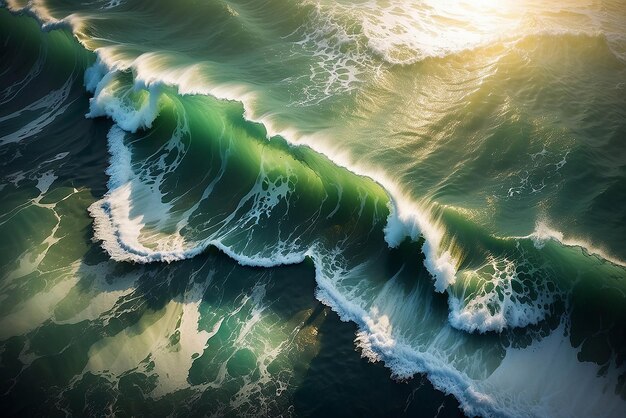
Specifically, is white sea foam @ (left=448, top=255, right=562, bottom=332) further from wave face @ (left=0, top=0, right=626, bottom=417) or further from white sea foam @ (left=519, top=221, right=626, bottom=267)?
A: white sea foam @ (left=519, top=221, right=626, bottom=267)

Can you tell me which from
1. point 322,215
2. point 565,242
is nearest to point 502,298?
point 565,242

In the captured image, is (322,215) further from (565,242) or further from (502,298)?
(565,242)

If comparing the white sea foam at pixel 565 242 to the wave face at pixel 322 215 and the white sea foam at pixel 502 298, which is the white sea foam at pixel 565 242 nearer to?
the wave face at pixel 322 215

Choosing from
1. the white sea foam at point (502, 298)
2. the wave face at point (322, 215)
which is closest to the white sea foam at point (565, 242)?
the wave face at point (322, 215)

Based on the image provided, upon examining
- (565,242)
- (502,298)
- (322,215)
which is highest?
(565,242)

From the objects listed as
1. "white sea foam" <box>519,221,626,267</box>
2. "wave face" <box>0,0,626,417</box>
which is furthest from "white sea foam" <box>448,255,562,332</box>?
"white sea foam" <box>519,221,626,267</box>

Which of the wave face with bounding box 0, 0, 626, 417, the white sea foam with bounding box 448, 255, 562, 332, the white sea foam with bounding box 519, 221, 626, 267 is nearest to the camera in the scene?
the wave face with bounding box 0, 0, 626, 417

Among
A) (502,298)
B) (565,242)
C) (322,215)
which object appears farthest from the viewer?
(322,215)

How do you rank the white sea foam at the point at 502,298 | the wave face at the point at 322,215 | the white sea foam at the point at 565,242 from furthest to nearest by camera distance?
the white sea foam at the point at 565,242 → the white sea foam at the point at 502,298 → the wave face at the point at 322,215
